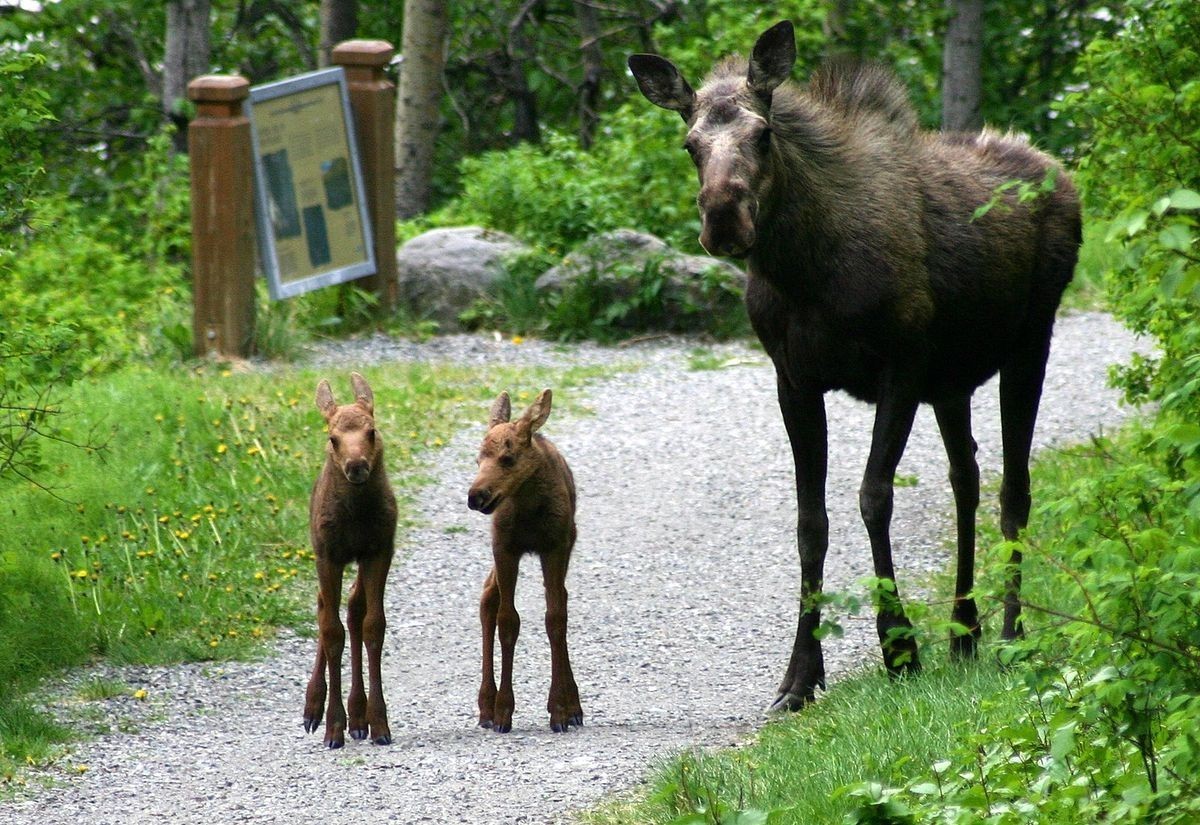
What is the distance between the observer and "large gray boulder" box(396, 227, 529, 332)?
50.0 feet

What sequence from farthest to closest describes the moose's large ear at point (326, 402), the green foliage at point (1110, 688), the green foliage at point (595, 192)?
the green foliage at point (595, 192)
the moose's large ear at point (326, 402)
the green foliage at point (1110, 688)

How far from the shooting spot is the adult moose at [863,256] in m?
6.16

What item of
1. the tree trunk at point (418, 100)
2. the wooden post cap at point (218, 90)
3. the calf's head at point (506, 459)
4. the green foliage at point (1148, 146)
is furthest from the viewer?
the tree trunk at point (418, 100)

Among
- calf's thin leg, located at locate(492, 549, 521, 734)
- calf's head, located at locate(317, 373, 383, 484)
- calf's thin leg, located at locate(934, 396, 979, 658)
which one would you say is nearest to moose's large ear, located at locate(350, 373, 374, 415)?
calf's head, located at locate(317, 373, 383, 484)

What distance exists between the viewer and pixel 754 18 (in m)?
17.6

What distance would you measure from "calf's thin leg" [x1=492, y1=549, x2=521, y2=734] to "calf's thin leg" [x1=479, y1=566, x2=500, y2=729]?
54 millimetres

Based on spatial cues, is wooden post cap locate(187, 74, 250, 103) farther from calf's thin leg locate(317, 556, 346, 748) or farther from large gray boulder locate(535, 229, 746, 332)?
calf's thin leg locate(317, 556, 346, 748)

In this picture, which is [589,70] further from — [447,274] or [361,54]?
[361,54]

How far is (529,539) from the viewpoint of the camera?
251 inches

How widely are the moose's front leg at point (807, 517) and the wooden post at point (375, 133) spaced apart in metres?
8.64

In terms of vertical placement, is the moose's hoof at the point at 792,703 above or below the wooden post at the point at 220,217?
below

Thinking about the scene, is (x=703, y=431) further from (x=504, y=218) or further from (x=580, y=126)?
(x=580, y=126)

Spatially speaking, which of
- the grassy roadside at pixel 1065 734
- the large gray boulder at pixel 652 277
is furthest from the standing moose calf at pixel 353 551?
the large gray boulder at pixel 652 277

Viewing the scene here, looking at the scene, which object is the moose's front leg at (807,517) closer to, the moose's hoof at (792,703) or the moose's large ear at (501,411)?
the moose's hoof at (792,703)
